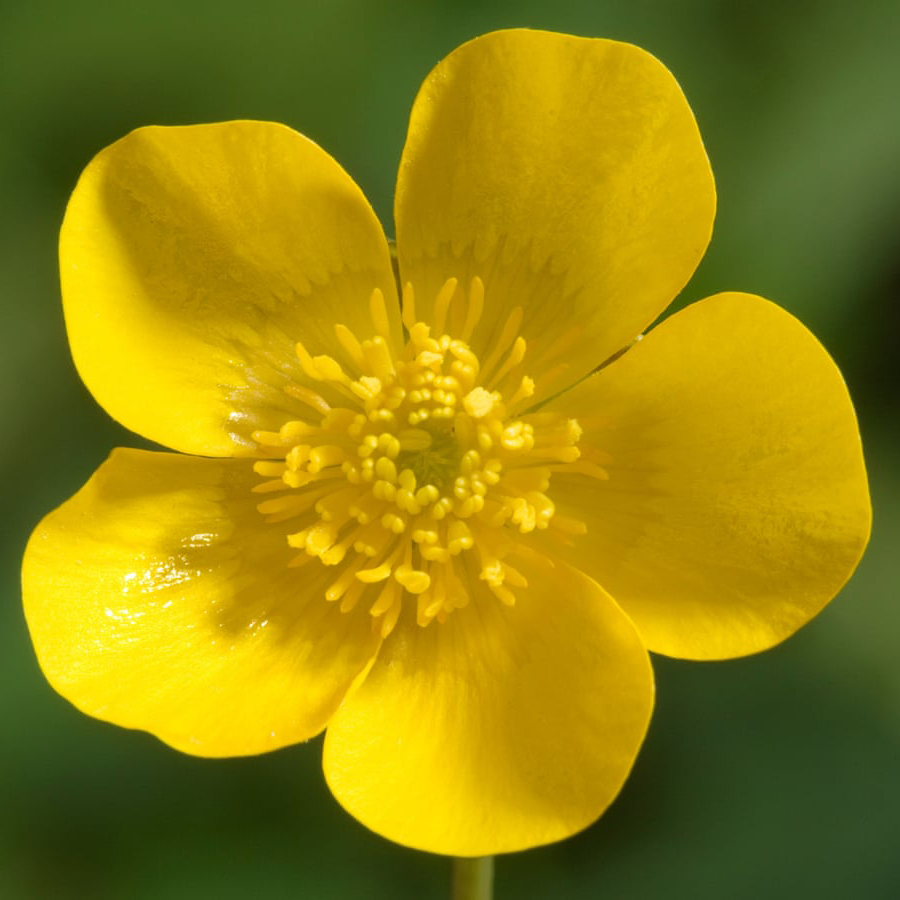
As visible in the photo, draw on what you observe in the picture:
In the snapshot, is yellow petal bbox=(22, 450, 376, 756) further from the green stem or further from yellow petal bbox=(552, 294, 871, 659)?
yellow petal bbox=(552, 294, 871, 659)

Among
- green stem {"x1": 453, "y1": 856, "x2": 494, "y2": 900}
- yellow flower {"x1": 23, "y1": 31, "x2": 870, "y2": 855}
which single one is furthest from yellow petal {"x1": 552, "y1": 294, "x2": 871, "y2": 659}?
green stem {"x1": 453, "y1": 856, "x2": 494, "y2": 900}

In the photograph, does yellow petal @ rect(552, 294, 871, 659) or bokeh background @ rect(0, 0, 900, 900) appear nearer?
yellow petal @ rect(552, 294, 871, 659)

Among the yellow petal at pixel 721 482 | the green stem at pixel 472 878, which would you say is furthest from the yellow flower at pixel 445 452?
the green stem at pixel 472 878

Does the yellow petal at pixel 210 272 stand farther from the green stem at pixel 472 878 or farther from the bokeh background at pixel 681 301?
the green stem at pixel 472 878

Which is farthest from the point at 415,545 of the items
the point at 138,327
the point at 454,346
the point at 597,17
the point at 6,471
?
the point at 597,17

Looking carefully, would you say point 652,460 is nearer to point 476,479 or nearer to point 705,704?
point 476,479

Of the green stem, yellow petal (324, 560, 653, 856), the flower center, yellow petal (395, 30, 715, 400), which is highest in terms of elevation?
yellow petal (395, 30, 715, 400)
